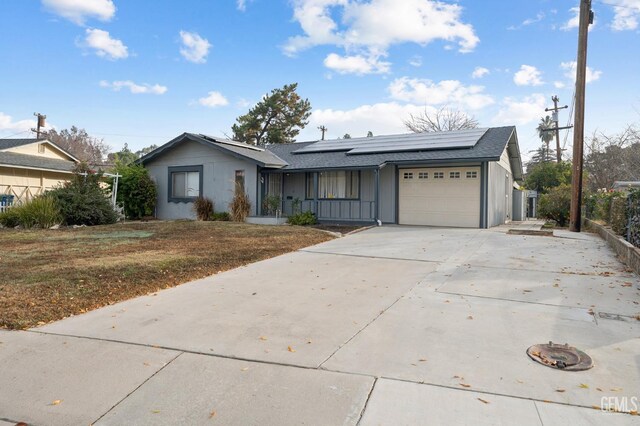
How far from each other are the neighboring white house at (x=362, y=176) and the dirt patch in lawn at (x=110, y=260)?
3693 millimetres

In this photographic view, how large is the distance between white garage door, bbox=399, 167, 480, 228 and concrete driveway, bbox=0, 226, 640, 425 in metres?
8.73

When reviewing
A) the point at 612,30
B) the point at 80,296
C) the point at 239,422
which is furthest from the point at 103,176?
the point at 612,30

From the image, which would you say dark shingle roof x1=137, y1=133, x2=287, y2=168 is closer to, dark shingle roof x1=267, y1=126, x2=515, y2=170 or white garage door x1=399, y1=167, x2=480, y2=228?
dark shingle roof x1=267, y1=126, x2=515, y2=170

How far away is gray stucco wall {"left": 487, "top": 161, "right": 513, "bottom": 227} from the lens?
15.7m

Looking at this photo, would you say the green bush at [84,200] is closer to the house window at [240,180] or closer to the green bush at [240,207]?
the green bush at [240,207]

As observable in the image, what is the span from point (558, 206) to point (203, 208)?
15352mm

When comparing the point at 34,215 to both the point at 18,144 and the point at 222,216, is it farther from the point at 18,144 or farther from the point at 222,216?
the point at 18,144

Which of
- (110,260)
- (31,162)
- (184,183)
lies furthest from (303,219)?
(31,162)

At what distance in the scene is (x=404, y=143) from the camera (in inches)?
687

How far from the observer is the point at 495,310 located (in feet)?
16.2

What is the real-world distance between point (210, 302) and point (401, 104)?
111 feet

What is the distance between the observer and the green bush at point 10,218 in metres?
14.7

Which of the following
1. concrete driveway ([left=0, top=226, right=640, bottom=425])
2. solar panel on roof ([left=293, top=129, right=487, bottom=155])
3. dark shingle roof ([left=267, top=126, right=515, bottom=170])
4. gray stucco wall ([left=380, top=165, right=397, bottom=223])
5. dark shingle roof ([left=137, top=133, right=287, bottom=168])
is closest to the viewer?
concrete driveway ([left=0, top=226, right=640, bottom=425])

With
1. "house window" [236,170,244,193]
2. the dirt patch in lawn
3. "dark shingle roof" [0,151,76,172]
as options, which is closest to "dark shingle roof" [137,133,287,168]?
"house window" [236,170,244,193]
